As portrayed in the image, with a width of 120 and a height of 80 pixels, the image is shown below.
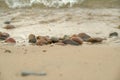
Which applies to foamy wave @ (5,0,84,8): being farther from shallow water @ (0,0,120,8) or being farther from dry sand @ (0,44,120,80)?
dry sand @ (0,44,120,80)

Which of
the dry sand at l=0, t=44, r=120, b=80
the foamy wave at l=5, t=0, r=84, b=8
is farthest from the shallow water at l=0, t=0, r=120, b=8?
the dry sand at l=0, t=44, r=120, b=80

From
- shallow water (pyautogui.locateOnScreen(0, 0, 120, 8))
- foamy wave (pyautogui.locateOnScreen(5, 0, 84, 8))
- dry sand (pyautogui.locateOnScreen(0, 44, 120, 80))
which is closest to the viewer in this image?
dry sand (pyautogui.locateOnScreen(0, 44, 120, 80))

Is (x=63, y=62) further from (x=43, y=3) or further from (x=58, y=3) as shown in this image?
(x=43, y=3)

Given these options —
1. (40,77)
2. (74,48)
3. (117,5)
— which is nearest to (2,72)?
(40,77)

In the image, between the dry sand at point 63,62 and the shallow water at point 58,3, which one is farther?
the shallow water at point 58,3

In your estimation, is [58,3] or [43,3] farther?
[43,3]

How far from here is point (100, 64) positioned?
4.07 metres

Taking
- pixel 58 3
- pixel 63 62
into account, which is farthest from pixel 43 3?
pixel 63 62

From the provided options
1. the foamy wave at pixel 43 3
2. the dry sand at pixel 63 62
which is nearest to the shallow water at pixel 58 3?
the foamy wave at pixel 43 3

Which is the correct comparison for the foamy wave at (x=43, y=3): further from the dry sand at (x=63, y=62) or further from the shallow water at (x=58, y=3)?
the dry sand at (x=63, y=62)

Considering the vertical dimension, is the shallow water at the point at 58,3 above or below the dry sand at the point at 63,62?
below

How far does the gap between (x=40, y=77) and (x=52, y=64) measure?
449 millimetres

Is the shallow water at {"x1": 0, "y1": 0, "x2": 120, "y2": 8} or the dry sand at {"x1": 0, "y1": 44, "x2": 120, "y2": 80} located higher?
the dry sand at {"x1": 0, "y1": 44, "x2": 120, "y2": 80}

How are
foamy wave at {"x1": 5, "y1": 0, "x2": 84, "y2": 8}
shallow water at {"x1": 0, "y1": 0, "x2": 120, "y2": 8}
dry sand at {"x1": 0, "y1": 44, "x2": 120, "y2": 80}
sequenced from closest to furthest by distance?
1. dry sand at {"x1": 0, "y1": 44, "x2": 120, "y2": 80}
2. shallow water at {"x1": 0, "y1": 0, "x2": 120, "y2": 8}
3. foamy wave at {"x1": 5, "y1": 0, "x2": 84, "y2": 8}
